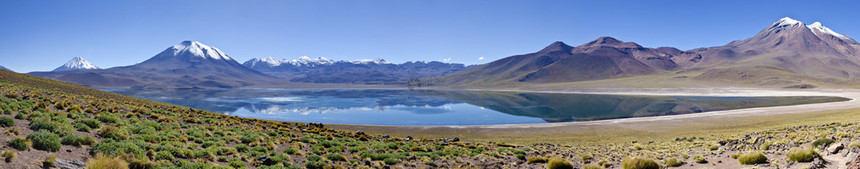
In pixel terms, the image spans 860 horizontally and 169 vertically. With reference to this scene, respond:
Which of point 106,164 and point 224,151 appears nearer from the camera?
point 106,164

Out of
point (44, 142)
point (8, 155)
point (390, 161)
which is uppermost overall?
point (44, 142)

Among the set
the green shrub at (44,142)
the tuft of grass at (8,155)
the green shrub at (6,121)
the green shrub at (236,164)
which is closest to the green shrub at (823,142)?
the green shrub at (236,164)

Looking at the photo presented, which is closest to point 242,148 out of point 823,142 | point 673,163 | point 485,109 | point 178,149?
point 178,149

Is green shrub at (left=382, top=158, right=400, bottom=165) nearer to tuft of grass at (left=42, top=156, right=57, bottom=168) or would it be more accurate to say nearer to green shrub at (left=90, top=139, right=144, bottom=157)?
green shrub at (left=90, top=139, right=144, bottom=157)

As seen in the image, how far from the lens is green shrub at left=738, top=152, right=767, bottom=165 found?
11688mm

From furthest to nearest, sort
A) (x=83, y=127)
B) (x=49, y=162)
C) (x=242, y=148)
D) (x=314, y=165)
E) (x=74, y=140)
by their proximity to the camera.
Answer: (x=242, y=148) → (x=314, y=165) → (x=83, y=127) → (x=74, y=140) → (x=49, y=162)

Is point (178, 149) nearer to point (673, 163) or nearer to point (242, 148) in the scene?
point (242, 148)

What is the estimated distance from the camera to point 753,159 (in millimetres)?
11812

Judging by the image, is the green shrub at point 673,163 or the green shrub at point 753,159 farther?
the green shrub at point 673,163

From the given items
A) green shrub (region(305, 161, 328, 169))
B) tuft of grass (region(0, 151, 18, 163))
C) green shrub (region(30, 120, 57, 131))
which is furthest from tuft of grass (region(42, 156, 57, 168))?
green shrub (region(305, 161, 328, 169))

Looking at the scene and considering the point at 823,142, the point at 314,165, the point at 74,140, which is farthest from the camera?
the point at 314,165

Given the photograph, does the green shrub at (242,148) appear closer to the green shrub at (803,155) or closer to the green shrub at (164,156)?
the green shrub at (164,156)

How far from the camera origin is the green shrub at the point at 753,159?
11.7m

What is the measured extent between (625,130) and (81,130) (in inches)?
1680
